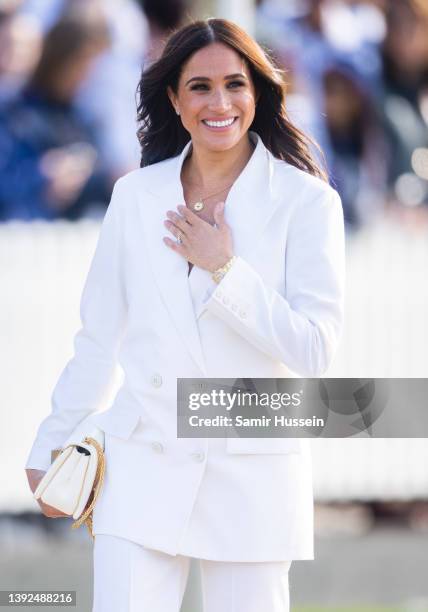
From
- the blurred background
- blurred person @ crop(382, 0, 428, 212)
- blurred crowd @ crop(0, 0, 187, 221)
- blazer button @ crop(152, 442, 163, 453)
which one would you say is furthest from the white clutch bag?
blurred person @ crop(382, 0, 428, 212)

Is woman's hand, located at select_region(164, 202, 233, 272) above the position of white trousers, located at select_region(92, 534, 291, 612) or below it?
above

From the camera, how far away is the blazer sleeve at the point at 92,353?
3.32 m

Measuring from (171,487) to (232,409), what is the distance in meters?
0.19

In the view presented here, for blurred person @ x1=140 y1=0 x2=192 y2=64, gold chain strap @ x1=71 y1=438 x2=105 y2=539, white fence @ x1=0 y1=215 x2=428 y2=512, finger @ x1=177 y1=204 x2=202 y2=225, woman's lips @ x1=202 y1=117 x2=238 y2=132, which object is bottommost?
gold chain strap @ x1=71 y1=438 x2=105 y2=539

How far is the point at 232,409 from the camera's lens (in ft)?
10.5

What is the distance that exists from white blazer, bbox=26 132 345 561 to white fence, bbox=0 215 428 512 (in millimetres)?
3023

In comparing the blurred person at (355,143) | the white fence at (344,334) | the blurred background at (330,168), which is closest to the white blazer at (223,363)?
the blurred background at (330,168)

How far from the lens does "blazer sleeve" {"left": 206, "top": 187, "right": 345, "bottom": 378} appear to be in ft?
10.1

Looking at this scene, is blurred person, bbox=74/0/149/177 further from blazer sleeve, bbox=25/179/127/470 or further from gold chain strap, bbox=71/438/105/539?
gold chain strap, bbox=71/438/105/539

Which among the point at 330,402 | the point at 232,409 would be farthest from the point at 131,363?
the point at 330,402

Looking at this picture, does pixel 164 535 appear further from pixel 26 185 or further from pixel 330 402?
pixel 26 185

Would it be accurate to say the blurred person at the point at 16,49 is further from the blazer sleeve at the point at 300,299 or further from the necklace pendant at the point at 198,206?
the blazer sleeve at the point at 300,299

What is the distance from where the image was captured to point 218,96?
3213 millimetres

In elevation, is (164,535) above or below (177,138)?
below
